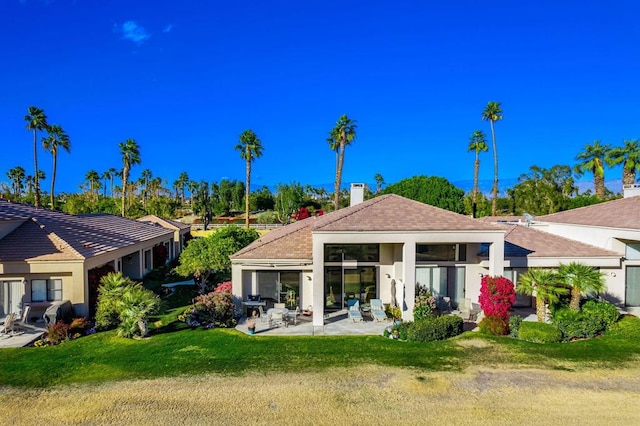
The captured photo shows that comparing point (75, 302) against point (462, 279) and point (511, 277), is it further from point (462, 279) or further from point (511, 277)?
point (511, 277)

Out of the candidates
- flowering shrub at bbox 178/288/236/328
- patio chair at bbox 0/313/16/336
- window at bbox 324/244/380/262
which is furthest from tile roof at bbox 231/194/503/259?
patio chair at bbox 0/313/16/336

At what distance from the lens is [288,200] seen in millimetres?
74688

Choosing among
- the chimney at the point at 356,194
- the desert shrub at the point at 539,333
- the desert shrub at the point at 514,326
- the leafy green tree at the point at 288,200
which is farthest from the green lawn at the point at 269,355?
the leafy green tree at the point at 288,200

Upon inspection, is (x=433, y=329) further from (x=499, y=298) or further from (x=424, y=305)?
(x=499, y=298)

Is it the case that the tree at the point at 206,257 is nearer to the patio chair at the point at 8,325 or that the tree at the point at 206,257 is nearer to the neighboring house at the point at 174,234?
the patio chair at the point at 8,325

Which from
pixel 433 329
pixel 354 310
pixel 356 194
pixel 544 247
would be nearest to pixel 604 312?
pixel 544 247

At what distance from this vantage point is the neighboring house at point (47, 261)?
18297 millimetres

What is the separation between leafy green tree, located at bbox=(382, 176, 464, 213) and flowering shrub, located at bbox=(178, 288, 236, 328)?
42.8 meters

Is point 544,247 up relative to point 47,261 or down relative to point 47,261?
up

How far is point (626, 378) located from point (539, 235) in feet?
38.6

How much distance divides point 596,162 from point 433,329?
4582cm

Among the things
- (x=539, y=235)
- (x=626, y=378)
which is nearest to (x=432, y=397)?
(x=626, y=378)

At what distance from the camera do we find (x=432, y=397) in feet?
36.6

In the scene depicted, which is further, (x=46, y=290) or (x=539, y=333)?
(x=46, y=290)
